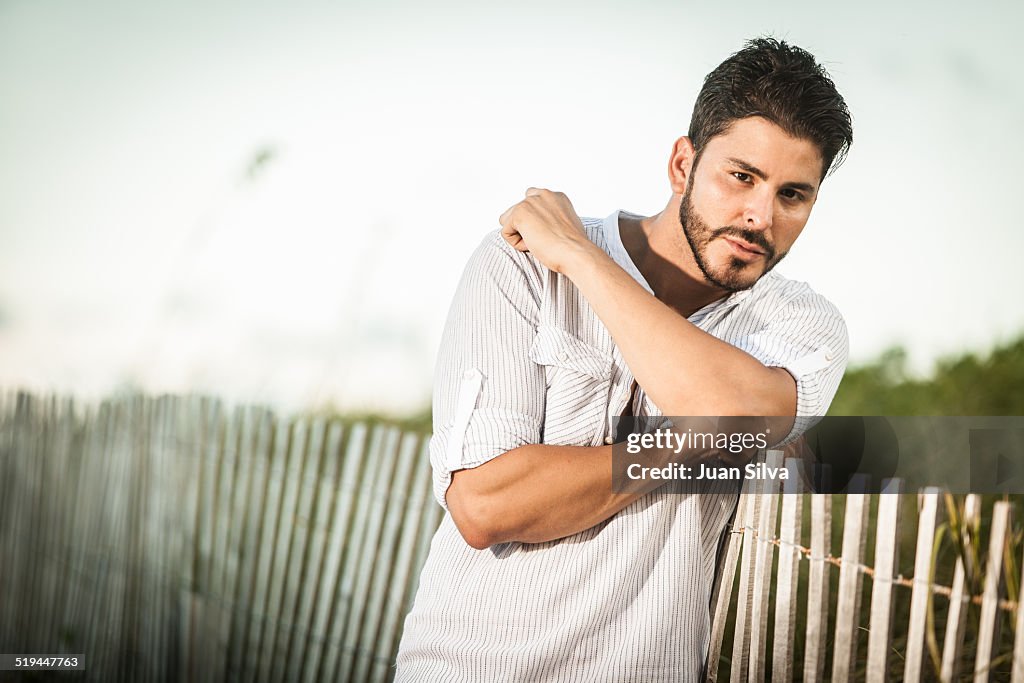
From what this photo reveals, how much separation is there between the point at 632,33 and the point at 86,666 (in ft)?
15.2

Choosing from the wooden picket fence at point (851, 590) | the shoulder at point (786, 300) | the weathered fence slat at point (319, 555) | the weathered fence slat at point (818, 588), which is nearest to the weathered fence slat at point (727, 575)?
the wooden picket fence at point (851, 590)

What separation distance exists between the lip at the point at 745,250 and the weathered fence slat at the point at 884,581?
497 mm

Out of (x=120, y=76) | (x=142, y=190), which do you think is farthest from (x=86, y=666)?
(x=120, y=76)

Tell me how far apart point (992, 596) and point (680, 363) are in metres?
0.67

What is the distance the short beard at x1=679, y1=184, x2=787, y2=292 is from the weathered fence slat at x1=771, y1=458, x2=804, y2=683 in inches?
15.4

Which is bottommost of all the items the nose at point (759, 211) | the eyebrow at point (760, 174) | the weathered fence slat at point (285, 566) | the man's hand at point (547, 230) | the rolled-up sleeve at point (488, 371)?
the weathered fence slat at point (285, 566)

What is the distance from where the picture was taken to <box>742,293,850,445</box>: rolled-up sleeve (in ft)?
5.29

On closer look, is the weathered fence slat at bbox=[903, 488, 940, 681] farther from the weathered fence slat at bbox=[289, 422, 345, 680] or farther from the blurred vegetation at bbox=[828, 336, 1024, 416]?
the blurred vegetation at bbox=[828, 336, 1024, 416]

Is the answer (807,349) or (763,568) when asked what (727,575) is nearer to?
(763,568)

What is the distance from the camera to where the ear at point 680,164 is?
6.50ft

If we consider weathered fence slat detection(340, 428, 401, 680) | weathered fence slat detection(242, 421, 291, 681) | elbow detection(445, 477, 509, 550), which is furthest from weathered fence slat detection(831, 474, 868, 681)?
weathered fence slat detection(242, 421, 291, 681)

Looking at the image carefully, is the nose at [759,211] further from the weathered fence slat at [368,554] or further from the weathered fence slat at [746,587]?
the weathered fence slat at [368,554]

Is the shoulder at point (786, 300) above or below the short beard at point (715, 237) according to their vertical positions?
below

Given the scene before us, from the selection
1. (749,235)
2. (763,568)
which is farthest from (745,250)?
(763,568)
